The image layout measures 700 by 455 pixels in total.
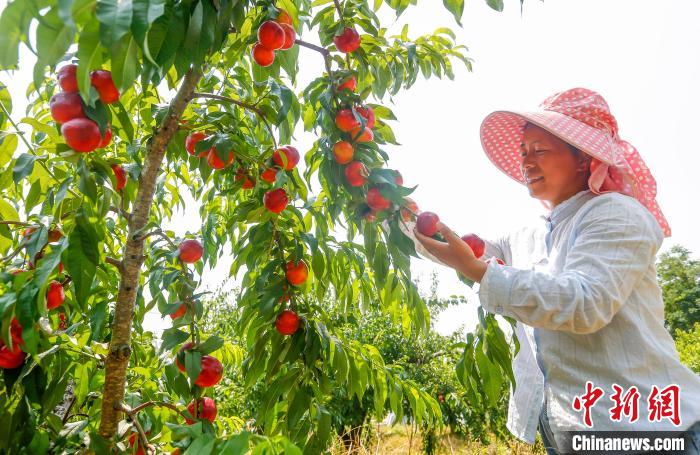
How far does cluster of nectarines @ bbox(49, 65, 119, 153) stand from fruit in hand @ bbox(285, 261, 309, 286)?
0.62m

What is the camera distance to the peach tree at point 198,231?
816 mm

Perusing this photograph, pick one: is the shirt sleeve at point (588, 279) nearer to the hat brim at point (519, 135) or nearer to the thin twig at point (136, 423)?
the hat brim at point (519, 135)

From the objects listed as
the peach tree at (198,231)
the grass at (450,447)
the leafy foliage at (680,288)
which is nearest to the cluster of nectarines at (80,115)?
the peach tree at (198,231)

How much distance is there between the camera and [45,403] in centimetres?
102

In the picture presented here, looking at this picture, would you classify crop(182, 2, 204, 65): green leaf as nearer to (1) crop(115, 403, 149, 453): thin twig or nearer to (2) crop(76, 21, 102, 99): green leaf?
(2) crop(76, 21, 102, 99): green leaf

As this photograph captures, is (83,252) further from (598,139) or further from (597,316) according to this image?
(598,139)

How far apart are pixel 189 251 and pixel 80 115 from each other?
46 centimetres

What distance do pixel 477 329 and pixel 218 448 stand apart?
78 centimetres

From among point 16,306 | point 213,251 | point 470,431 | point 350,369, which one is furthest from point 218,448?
point 470,431

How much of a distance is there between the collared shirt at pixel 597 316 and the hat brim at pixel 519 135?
165mm

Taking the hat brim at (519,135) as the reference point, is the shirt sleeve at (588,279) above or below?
below

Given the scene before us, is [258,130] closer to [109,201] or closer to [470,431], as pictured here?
[109,201]

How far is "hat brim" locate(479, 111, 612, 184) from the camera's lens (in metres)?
1.48

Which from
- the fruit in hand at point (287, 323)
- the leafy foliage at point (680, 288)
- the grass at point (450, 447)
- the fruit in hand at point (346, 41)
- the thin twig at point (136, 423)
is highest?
the leafy foliage at point (680, 288)
